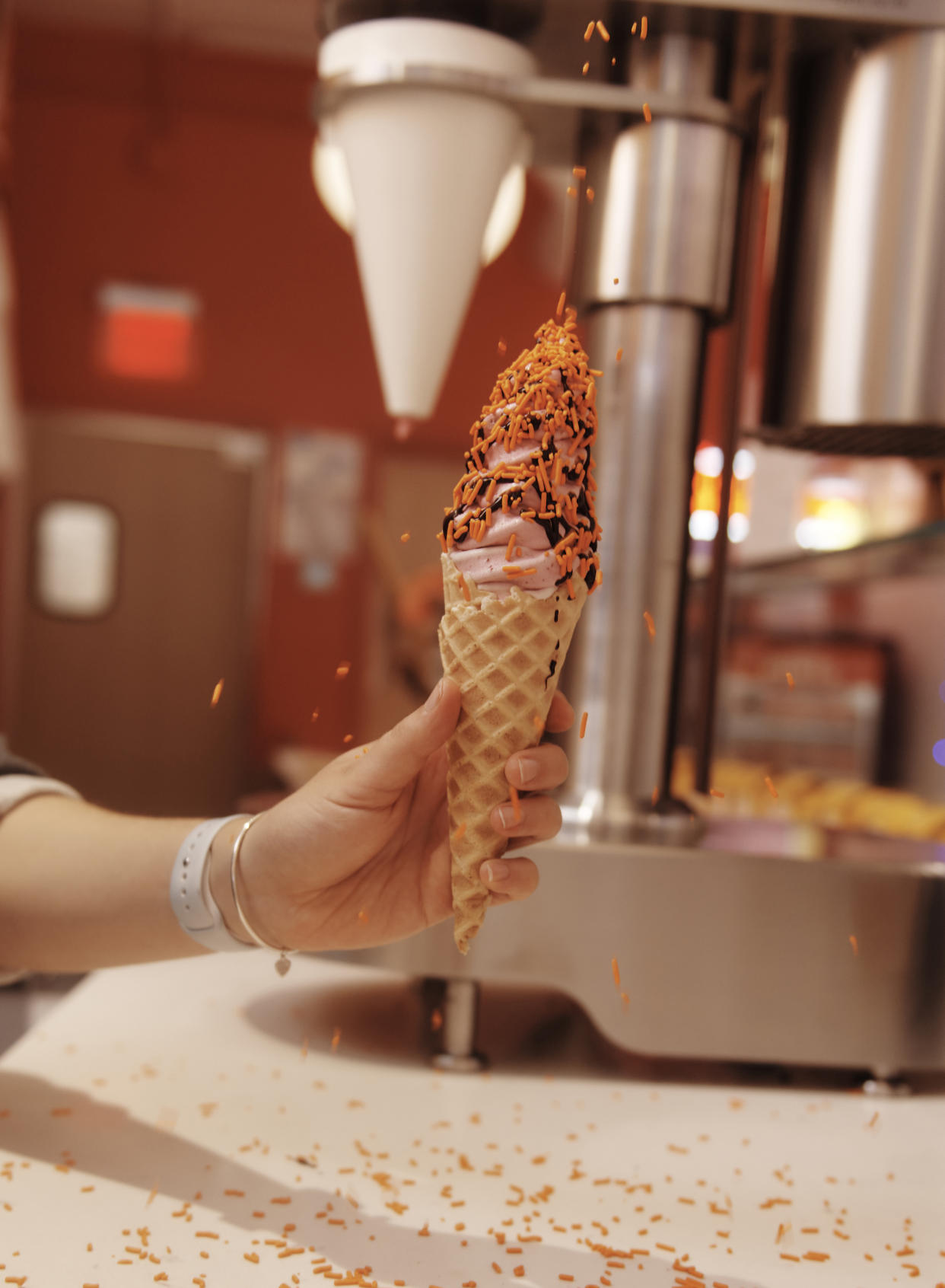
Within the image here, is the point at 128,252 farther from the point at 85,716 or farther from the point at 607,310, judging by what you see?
the point at 607,310

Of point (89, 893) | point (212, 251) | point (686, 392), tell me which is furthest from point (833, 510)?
point (212, 251)

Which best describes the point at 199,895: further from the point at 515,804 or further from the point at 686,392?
the point at 686,392

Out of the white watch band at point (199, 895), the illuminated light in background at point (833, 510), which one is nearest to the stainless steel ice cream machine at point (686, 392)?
the white watch band at point (199, 895)

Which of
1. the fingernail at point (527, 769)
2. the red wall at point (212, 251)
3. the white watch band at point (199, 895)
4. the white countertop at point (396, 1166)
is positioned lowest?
the white countertop at point (396, 1166)

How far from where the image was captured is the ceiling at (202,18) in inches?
178

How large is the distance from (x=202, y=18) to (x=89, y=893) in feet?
15.4

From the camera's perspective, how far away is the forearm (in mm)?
796

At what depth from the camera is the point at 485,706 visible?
25.7 inches

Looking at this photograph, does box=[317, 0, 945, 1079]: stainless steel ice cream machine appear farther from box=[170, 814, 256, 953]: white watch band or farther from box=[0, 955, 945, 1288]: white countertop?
box=[170, 814, 256, 953]: white watch band

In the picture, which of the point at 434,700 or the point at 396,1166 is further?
the point at 396,1166

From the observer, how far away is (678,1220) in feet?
2.29

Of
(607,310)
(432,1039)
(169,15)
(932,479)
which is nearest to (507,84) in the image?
(607,310)

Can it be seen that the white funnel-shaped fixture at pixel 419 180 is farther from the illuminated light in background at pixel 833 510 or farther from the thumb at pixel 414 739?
the illuminated light in background at pixel 833 510

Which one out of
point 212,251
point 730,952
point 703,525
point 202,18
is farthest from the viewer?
point 212,251
